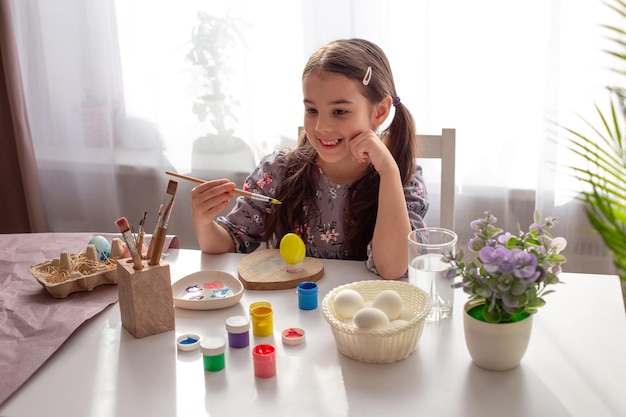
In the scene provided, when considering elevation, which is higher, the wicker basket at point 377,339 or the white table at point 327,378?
the wicker basket at point 377,339

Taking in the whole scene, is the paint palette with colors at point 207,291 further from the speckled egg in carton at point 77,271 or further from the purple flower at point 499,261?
the purple flower at point 499,261

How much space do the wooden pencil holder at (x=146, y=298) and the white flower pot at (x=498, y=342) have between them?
49cm

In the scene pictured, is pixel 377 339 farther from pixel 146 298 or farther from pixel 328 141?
pixel 328 141

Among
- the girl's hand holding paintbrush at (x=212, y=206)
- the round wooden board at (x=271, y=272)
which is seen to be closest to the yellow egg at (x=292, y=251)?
the round wooden board at (x=271, y=272)

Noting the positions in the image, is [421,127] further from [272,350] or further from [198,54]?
[272,350]

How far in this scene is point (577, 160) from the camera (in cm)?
202

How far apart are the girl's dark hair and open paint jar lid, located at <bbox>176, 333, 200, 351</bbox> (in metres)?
0.57

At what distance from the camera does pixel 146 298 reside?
1.13 m

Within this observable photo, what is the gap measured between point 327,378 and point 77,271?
0.57 metres

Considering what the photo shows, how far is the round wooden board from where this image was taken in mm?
1320

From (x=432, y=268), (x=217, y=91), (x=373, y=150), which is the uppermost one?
(x=217, y=91)

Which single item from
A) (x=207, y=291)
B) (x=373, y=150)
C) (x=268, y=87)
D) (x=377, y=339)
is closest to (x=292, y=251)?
(x=207, y=291)

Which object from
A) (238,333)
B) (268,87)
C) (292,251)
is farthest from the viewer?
(268,87)

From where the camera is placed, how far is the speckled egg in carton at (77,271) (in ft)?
4.15
